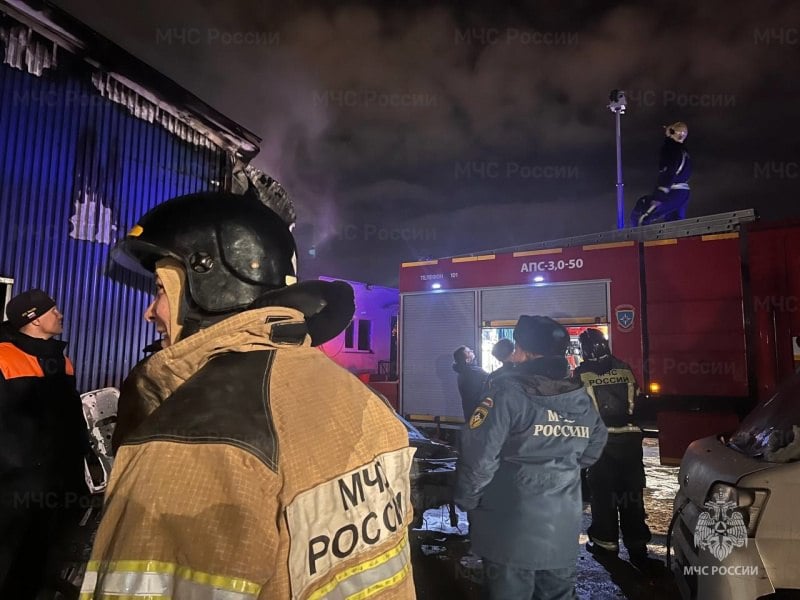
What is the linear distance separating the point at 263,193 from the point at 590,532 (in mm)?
4285

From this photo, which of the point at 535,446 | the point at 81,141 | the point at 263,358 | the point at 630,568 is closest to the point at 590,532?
the point at 630,568

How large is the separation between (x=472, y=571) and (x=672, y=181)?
7470 millimetres

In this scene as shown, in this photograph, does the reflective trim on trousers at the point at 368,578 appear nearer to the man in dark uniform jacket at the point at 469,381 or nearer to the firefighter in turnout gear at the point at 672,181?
the man in dark uniform jacket at the point at 469,381

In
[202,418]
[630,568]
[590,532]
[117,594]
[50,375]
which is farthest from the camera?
[590,532]

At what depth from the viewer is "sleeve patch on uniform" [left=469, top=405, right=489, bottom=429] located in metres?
2.64

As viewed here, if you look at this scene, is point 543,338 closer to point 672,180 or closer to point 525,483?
point 525,483

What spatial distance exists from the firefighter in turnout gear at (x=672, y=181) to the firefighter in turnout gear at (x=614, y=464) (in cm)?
501

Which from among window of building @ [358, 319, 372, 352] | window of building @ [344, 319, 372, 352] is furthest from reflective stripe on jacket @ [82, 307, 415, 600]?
Answer: window of building @ [358, 319, 372, 352]

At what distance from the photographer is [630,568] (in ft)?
13.9

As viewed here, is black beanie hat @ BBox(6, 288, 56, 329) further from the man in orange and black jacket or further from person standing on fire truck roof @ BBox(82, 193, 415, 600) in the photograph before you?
person standing on fire truck roof @ BBox(82, 193, 415, 600)

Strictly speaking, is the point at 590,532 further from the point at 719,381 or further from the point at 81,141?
the point at 81,141

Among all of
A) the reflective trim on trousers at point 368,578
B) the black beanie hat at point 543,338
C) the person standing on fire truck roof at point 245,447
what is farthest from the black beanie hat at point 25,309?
the reflective trim on trousers at point 368,578

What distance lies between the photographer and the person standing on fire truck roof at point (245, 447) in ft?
2.54

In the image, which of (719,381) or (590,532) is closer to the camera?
(590,532)
